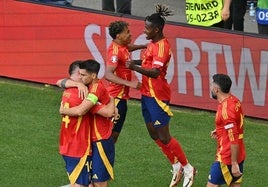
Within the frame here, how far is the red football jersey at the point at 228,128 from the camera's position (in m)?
9.01

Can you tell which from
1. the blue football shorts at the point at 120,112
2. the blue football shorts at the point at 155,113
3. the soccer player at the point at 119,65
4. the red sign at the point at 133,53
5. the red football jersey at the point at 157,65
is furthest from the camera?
the red sign at the point at 133,53

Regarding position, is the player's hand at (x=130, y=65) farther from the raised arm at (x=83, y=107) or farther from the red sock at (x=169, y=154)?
the raised arm at (x=83, y=107)

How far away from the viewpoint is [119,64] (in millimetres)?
11070

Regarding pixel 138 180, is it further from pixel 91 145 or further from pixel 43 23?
pixel 43 23

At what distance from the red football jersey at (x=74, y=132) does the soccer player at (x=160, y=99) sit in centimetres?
186

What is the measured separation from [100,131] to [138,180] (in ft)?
6.08

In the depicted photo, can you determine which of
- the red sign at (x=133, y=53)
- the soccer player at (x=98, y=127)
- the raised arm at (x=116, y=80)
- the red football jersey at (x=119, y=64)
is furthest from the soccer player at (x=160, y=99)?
the red sign at (x=133, y=53)

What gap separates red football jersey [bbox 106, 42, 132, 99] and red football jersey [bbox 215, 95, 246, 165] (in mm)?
2154

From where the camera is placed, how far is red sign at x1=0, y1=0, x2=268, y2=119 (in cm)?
1333

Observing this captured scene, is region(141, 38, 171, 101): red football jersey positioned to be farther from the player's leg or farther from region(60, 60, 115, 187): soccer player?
region(60, 60, 115, 187): soccer player

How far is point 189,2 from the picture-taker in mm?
14250

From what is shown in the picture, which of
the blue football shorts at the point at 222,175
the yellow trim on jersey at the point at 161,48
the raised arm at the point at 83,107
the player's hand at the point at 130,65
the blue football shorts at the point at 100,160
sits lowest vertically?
the blue football shorts at the point at 222,175

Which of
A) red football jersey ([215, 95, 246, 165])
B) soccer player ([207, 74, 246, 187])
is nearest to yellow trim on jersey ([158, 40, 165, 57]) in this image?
soccer player ([207, 74, 246, 187])

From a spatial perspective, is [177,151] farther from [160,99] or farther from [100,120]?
[100,120]
